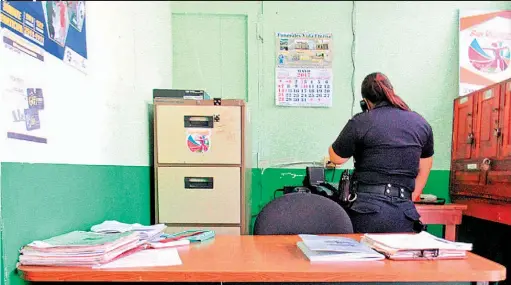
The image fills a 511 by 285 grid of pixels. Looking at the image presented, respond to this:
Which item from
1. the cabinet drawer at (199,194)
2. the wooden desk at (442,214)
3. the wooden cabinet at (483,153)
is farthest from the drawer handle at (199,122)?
the wooden cabinet at (483,153)

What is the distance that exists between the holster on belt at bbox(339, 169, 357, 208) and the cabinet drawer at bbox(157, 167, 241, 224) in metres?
0.63

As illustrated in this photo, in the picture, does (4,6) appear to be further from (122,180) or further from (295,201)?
(295,201)

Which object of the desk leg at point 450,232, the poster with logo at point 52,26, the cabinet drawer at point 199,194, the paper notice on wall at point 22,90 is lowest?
the desk leg at point 450,232

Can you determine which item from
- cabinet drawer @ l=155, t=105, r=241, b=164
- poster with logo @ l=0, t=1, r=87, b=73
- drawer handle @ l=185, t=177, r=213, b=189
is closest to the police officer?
cabinet drawer @ l=155, t=105, r=241, b=164

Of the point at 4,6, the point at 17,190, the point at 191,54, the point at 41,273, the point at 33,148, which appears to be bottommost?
the point at 41,273

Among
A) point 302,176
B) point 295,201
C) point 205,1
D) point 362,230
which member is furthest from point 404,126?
point 205,1

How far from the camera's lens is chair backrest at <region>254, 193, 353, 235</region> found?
4.15 feet

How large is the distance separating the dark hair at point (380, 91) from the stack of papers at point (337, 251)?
0.83 metres

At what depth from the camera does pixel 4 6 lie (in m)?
0.85

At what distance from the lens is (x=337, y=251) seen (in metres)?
0.88

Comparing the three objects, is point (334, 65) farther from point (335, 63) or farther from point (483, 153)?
point (483, 153)

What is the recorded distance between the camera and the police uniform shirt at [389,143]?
1.48 meters

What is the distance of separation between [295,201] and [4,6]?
1.05m

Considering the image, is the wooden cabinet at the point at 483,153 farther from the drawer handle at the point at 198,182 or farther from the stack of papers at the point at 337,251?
the drawer handle at the point at 198,182
